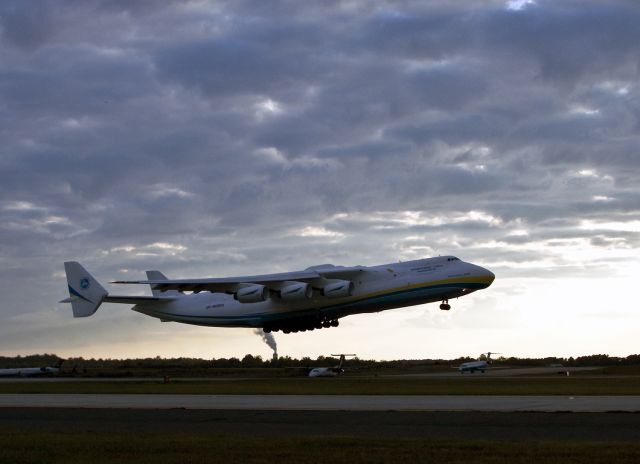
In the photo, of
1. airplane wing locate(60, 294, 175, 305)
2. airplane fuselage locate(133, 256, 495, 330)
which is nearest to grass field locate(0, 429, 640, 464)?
airplane fuselage locate(133, 256, 495, 330)

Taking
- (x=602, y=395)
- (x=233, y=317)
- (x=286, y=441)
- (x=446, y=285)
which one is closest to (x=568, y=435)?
(x=286, y=441)

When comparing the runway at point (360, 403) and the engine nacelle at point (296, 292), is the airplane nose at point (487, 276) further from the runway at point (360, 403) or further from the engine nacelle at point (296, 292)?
the runway at point (360, 403)

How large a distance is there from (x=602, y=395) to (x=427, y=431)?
14.9 meters

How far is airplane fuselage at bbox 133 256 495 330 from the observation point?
54.6 metres

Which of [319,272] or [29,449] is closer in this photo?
[29,449]

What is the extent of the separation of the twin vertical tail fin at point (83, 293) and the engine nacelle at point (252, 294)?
13.5 metres

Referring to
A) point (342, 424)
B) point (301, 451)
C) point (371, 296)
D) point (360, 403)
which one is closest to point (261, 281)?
point (371, 296)

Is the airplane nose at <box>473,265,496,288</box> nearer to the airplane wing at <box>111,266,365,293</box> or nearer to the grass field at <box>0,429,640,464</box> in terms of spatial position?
the airplane wing at <box>111,266,365,293</box>

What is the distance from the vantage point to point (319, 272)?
5966 centimetres

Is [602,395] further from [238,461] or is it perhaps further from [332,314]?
[332,314]

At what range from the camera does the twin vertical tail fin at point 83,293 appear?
65.1 meters

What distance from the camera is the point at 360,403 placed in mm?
27375

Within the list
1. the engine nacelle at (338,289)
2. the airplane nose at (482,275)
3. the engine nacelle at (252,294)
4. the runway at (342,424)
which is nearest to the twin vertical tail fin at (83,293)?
the engine nacelle at (252,294)

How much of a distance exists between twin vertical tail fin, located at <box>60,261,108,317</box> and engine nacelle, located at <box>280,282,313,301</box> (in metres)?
16.0
